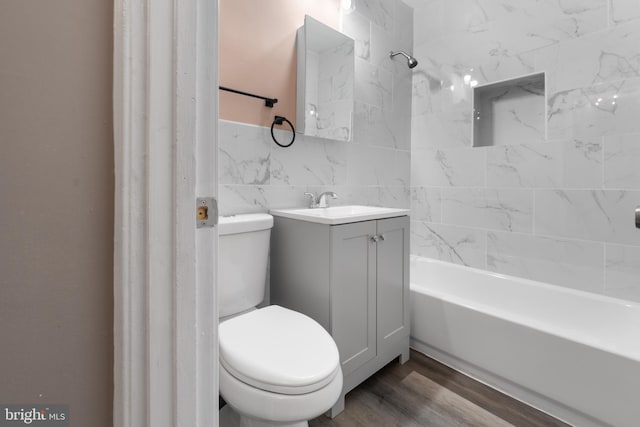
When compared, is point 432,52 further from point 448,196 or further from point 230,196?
point 230,196

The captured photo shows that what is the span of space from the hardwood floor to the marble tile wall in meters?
1.07

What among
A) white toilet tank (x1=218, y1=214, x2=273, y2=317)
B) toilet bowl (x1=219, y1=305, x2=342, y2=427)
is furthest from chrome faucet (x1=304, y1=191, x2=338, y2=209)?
toilet bowl (x1=219, y1=305, x2=342, y2=427)

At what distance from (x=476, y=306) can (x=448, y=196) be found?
38.9 inches

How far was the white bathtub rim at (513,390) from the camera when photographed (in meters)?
1.41

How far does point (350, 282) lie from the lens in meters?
1.52

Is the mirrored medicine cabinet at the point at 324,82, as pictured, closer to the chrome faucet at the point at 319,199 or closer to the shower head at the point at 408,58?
the chrome faucet at the point at 319,199

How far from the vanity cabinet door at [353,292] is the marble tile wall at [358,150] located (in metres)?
0.51

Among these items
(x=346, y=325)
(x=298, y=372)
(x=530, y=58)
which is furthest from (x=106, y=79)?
(x=530, y=58)

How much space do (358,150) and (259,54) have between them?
909 millimetres

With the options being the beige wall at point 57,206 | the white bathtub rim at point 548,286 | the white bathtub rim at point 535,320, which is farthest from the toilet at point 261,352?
the white bathtub rim at point 548,286

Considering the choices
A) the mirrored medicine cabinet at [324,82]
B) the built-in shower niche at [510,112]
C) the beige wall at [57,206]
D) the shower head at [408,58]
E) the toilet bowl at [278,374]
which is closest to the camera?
the beige wall at [57,206]

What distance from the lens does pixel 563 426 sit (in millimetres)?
1405

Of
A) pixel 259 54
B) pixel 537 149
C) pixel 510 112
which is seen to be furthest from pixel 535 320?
pixel 259 54

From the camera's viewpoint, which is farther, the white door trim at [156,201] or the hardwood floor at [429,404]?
the hardwood floor at [429,404]
